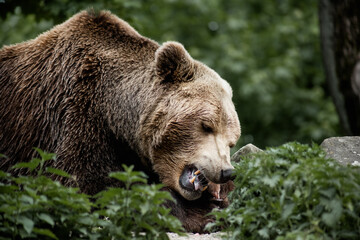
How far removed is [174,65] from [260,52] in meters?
14.3

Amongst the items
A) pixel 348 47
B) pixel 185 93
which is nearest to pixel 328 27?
pixel 348 47

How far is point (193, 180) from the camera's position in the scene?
5.16 meters

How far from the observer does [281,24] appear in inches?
744

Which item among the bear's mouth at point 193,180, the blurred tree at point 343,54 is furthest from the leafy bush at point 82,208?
the blurred tree at point 343,54

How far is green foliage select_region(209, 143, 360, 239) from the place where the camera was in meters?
3.25

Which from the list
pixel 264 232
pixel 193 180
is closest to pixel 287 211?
pixel 264 232

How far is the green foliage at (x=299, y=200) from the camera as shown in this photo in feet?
10.7

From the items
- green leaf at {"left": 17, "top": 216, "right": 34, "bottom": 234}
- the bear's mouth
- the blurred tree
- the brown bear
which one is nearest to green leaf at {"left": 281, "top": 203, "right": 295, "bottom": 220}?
the brown bear

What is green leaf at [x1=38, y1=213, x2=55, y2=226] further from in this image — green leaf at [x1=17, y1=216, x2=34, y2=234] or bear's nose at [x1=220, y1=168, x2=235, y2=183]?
bear's nose at [x1=220, y1=168, x2=235, y2=183]

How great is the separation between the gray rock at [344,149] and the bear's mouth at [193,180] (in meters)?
1.41

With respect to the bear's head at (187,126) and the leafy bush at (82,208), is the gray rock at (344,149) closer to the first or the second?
the bear's head at (187,126)

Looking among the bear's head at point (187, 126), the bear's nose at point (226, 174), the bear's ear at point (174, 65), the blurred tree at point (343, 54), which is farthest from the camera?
the blurred tree at point (343, 54)

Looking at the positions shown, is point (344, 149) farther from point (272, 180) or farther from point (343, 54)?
point (343, 54)

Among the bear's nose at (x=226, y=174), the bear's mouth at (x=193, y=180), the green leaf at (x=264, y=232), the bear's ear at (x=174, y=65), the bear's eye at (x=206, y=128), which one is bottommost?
the bear's mouth at (x=193, y=180)
